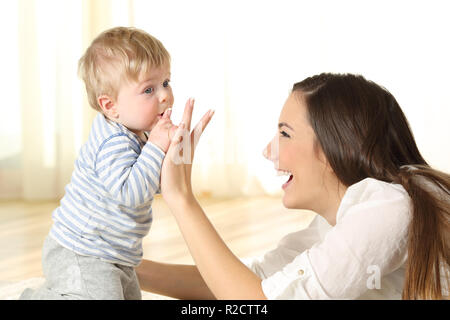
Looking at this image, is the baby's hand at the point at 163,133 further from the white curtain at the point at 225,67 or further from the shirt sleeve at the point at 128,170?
the white curtain at the point at 225,67

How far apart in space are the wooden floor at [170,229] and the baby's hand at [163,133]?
1.35 meters

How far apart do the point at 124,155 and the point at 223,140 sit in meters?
3.04

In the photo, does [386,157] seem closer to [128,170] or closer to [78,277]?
[128,170]

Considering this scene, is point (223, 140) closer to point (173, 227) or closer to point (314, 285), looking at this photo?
point (173, 227)

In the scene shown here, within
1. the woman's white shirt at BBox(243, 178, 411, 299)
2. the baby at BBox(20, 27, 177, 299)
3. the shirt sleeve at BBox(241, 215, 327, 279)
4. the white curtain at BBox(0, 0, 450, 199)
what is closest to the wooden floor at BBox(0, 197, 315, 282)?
the white curtain at BBox(0, 0, 450, 199)

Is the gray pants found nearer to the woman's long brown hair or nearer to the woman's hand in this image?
the woman's hand

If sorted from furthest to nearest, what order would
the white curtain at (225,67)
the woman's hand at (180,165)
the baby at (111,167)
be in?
the white curtain at (225,67), the baby at (111,167), the woman's hand at (180,165)

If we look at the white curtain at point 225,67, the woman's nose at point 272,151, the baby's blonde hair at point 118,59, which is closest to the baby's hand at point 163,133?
the baby's blonde hair at point 118,59

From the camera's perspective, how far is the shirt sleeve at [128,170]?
136 centimetres

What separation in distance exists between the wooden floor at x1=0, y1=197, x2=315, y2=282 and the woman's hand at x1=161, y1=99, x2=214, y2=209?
4.55ft

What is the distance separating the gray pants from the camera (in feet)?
4.72

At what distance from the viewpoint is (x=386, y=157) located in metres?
1.35

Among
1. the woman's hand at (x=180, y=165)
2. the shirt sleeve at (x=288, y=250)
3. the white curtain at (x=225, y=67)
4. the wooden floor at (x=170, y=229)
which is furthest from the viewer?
the white curtain at (x=225, y=67)

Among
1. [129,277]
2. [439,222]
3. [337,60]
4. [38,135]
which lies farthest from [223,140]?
[439,222]
